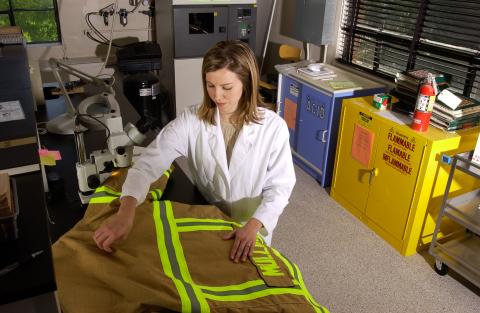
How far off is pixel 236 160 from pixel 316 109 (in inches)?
68.2

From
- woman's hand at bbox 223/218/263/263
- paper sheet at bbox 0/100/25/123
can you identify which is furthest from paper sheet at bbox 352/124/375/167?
paper sheet at bbox 0/100/25/123

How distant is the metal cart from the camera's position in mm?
2145

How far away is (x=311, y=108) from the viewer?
3.20 metres

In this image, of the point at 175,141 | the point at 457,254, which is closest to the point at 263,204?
the point at 175,141

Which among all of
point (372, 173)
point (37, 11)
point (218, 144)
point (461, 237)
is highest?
point (37, 11)

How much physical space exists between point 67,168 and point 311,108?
6.40 ft

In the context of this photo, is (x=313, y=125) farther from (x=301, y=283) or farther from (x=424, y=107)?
(x=301, y=283)

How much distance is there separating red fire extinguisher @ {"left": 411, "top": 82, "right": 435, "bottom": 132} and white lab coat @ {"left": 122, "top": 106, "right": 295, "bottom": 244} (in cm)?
112

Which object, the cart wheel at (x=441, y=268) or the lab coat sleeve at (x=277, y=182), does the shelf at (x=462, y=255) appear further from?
the lab coat sleeve at (x=277, y=182)

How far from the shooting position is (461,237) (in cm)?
248

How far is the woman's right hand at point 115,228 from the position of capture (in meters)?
1.14

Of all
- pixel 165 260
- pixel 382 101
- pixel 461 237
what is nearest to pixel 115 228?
pixel 165 260

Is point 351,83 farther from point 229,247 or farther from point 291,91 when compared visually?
point 229,247

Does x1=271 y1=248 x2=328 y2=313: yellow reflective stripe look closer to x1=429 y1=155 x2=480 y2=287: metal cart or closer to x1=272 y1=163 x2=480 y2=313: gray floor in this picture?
x1=272 y1=163 x2=480 y2=313: gray floor
